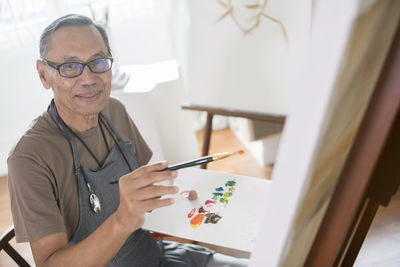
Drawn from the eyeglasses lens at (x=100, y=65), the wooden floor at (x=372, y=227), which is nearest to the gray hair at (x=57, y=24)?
the eyeglasses lens at (x=100, y=65)

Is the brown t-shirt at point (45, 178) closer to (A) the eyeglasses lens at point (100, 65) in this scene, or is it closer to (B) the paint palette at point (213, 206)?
(A) the eyeglasses lens at point (100, 65)

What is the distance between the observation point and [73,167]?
1062 millimetres

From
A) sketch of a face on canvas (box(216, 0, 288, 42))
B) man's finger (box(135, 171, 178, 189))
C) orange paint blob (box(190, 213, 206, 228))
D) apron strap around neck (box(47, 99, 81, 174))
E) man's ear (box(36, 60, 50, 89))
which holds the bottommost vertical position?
orange paint blob (box(190, 213, 206, 228))

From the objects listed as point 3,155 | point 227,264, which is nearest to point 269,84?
point 227,264

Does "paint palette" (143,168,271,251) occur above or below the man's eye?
below

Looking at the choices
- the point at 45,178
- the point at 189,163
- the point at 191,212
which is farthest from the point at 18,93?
the point at 189,163

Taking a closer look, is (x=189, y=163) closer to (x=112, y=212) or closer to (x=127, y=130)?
(x=112, y=212)

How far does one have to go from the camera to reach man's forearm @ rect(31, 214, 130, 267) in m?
0.81

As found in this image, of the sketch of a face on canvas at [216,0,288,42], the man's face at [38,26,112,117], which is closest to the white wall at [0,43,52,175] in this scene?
the sketch of a face on canvas at [216,0,288,42]

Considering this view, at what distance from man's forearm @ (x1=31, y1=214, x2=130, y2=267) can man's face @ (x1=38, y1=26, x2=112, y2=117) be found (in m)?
0.43

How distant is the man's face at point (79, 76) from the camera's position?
1.04 metres

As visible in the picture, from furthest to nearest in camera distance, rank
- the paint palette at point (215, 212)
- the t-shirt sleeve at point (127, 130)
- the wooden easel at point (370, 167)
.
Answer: the t-shirt sleeve at point (127, 130) → the paint palette at point (215, 212) → the wooden easel at point (370, 167)

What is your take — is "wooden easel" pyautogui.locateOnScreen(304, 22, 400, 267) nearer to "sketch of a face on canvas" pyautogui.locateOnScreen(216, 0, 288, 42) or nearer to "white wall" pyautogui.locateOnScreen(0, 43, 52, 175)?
"sketch of a face on canvas" pyautogui.locateOnScreen(216, 0, 288, 42)

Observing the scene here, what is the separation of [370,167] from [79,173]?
0.89 metres
